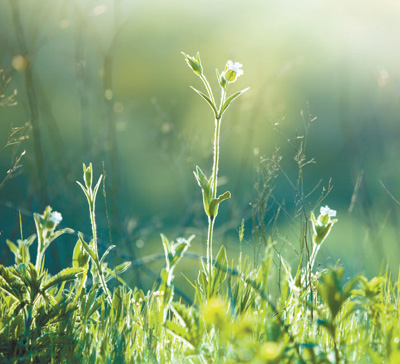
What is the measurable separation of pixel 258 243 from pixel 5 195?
200 centimetres

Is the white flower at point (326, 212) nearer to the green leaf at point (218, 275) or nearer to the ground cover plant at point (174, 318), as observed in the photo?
the ground cover plant at point (174, 318)

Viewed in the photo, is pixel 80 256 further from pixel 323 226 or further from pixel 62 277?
pixel 323 226

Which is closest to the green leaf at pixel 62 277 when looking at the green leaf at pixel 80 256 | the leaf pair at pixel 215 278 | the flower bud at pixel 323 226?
the green leaf at pixel 80 256

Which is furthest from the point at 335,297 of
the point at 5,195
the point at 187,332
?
the point at 5,195

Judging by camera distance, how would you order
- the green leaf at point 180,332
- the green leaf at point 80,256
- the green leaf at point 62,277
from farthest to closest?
the green leaf at point 80,256 → the green leaf at point 62,277 → the green leaf at point 180,332

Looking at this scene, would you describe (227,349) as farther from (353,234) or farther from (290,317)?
(353,234)

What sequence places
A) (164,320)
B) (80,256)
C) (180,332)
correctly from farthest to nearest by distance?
(80,256), (164,320), (180,332)

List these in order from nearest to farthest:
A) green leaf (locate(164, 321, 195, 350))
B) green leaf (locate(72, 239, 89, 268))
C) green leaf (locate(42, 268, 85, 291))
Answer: green leaf (locate(164, 321, 195, 350))
green leaf (locate(42, 268, 85, 291))
green leaf (locate(72, 239, 89, 268))

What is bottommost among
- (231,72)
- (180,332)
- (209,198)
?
(180,332)

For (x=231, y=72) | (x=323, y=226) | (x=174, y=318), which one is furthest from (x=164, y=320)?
(x=231, y=72)

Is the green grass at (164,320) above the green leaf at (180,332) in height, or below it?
below

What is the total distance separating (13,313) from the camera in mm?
1002

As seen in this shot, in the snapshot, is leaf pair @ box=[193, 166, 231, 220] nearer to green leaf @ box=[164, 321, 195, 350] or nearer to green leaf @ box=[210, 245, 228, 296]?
green leaf @ box=[210, 245, 228, 296]

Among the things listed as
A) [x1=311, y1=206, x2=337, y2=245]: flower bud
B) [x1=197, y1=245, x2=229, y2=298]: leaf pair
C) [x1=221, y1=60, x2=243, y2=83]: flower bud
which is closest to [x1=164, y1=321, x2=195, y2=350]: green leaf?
[x1=197, y1=245, x2=229, y2=298]: leaf pair
